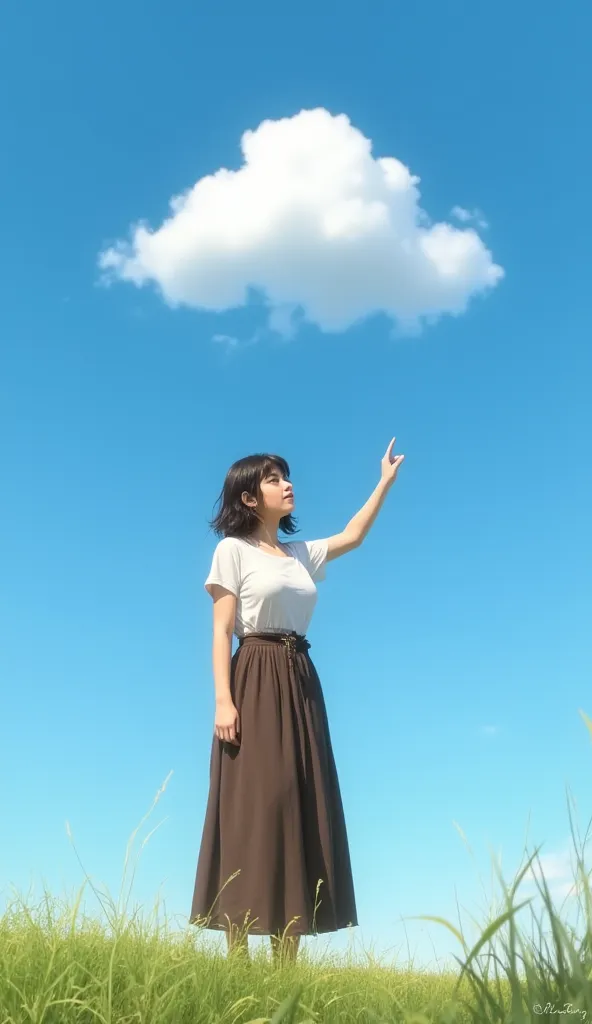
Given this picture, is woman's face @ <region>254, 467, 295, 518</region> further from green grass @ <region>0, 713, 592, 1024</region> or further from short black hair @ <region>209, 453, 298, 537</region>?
green grass @ <region>0, 713, 592, 1024</region>

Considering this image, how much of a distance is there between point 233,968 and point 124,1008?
902mm

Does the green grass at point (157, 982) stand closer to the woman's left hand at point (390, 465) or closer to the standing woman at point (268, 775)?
the standing woman at point (268, 775)

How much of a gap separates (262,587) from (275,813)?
3.67 ft

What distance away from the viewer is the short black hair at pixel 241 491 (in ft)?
17.7

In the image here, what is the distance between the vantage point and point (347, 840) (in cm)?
502

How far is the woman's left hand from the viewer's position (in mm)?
5712

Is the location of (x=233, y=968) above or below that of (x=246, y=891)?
below

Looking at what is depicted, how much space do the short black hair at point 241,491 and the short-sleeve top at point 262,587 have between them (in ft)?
0.63

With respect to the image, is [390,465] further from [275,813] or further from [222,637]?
[275,813]

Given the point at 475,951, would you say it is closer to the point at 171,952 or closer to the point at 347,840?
the point at 171,952

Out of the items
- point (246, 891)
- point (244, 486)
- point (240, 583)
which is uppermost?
point (244, 486)

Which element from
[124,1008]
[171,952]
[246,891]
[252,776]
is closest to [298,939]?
[246,891]

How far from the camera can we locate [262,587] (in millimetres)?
5016

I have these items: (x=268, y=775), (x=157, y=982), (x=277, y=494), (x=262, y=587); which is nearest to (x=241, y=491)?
(x=277, y=494)
